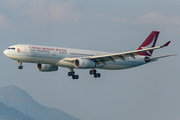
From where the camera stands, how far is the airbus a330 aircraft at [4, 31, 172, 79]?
6138 cm

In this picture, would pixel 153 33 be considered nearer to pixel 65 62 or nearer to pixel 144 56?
pixel 144 56

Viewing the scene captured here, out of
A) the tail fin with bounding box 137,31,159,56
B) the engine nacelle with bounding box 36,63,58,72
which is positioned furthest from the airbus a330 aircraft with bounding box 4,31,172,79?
the tail fin with bounding box 137,31,159,56

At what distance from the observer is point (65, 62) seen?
213 feet

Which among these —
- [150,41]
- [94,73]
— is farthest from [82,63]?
[150,41]

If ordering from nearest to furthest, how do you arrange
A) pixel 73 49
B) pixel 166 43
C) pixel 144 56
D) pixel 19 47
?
1. pixel 166 43
2. pixel 19 47
3. pixel 73 49
4. pixel 144 56

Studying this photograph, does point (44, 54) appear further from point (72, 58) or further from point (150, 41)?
point (150, 41)

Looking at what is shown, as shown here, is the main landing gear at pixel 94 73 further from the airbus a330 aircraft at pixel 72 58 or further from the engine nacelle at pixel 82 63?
the engine nacelle at pixel 82 63

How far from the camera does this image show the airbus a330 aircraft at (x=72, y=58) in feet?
201

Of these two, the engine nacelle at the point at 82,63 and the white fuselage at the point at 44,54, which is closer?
the white fuselage at the point at 44,54

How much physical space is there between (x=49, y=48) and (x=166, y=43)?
73.4 ft

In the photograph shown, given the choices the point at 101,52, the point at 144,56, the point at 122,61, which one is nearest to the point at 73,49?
the point at 101,52

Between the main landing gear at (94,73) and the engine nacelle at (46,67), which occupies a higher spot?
the engine nacelle at (46,67)

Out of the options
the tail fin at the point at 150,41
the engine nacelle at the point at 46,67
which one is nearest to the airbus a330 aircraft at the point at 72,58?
the engine nacelle at the point at 46,67

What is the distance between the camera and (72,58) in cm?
6538
